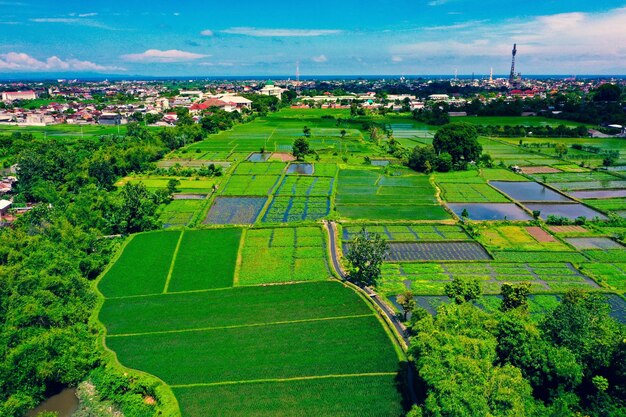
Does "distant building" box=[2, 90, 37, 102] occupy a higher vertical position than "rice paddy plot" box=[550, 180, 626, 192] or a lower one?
higher

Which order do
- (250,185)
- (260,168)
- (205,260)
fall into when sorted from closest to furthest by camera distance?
(205,260)
(250,185)
(260,168)

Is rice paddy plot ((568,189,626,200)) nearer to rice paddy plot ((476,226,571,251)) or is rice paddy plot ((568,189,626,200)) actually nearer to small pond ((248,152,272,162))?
rice paddy plot ((476,226,571,251))

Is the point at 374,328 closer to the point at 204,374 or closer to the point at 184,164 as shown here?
the point at 204,374

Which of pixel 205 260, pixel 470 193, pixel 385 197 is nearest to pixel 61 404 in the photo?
pixel 205 260

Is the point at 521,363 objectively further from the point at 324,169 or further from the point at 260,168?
the point at 260,168

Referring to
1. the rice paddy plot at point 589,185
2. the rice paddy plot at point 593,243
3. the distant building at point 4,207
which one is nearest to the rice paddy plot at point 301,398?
the rice paddy plot at point 593,243

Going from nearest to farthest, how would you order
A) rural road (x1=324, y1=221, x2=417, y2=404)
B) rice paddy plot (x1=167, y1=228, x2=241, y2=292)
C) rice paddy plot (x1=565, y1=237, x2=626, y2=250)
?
rural road (x1=324, y1=221, x2=417, y2=404) → rice paddy plot (x1=167, y1=228, x2=241, y2=292) → rice paddy plot (x1=565, y1=237, x2=626, y2=250)

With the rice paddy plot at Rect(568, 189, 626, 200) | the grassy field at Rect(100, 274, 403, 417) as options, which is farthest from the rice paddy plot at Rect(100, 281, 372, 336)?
the rice paddy plot at Rect(568, 189, 626, 200)
